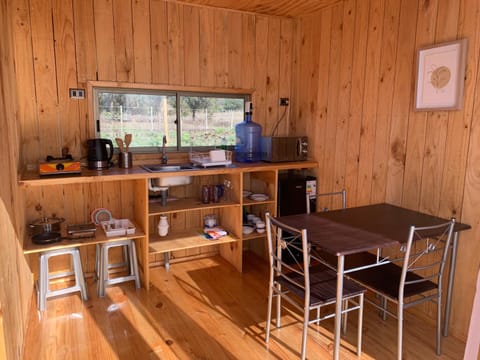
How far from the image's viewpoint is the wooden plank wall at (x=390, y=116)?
→ 231 centimetres

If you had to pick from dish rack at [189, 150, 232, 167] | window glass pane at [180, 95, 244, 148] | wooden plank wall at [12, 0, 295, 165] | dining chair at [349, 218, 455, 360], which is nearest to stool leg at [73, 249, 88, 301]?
wooden plank wall at [12, 0, 295, 165]

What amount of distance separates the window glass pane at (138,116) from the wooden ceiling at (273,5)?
0.93m

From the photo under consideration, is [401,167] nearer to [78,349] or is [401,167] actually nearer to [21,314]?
[78,349]

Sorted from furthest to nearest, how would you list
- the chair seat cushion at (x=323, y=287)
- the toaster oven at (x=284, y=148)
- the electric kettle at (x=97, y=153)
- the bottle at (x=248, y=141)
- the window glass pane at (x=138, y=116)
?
the bottle at (x=248, y=141) → the toaster oven at (x=284, y=148) → the window glass pane at (x=138, y=116) → the electric kettle at (x=97, y=153) → the chair seat cushion at (x=323, y=287)

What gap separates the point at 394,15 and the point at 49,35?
8.56 feet

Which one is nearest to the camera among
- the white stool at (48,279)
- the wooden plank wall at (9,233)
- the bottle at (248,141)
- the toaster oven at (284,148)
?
the wooden plank wall at (9,233)

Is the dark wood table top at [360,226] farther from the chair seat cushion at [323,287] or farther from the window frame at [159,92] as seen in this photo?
the window frame at [159,92]

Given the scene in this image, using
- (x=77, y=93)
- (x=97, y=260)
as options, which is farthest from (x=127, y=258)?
(x=77, y=93)

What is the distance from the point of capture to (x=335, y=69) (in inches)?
131

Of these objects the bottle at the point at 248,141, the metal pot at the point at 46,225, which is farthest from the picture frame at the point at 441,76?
the metal pot at the point at 46,225

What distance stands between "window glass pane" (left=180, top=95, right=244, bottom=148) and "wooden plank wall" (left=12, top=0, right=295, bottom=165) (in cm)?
15

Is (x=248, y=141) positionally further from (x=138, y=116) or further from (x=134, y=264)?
(x=134, y=264)

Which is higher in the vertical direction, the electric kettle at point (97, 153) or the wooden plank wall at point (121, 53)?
the wooden plank wall at point (121, 53)

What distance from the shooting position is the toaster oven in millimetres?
3383
